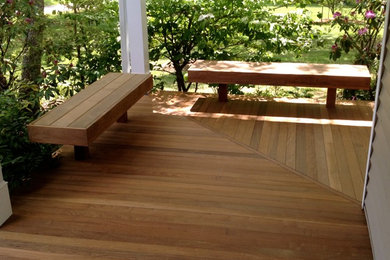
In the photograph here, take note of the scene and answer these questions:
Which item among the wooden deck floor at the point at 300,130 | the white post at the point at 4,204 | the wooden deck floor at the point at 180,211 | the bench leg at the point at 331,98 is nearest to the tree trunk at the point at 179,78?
the wooden deck floor at the point at 300,130

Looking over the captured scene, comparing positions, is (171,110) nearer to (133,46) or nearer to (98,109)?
(133,46)

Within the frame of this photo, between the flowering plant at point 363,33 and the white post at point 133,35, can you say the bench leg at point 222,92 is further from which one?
the flowering plant at point 363,33

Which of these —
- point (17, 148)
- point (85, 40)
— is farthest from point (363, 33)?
point (17, 148)

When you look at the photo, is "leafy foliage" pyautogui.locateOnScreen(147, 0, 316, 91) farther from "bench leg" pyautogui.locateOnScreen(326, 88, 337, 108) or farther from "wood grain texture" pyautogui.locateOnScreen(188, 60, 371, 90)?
"bench leg" pyautogui.locateOnScreen(326, 88, 337, 108)

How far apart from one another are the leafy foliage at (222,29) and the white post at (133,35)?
Result: 0.51m

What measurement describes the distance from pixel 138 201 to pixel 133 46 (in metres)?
2.39

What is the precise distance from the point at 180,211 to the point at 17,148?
3.88 ft

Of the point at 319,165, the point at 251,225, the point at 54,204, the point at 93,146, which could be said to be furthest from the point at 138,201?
the point at 319,165

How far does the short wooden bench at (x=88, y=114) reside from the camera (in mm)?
3178

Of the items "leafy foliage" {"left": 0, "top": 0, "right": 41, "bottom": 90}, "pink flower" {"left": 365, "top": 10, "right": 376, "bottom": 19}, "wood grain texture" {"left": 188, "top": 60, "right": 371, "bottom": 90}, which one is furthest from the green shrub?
"pink flower" {"left": 365, "top": 10, "right": 376, "bottom": 19}

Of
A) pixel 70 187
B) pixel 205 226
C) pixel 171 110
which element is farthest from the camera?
pixel 171 110

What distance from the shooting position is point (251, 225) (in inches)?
107

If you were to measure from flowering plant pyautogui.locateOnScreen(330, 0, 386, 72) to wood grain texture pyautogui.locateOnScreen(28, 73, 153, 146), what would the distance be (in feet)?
7.21

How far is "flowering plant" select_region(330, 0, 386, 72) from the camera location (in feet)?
16.8
